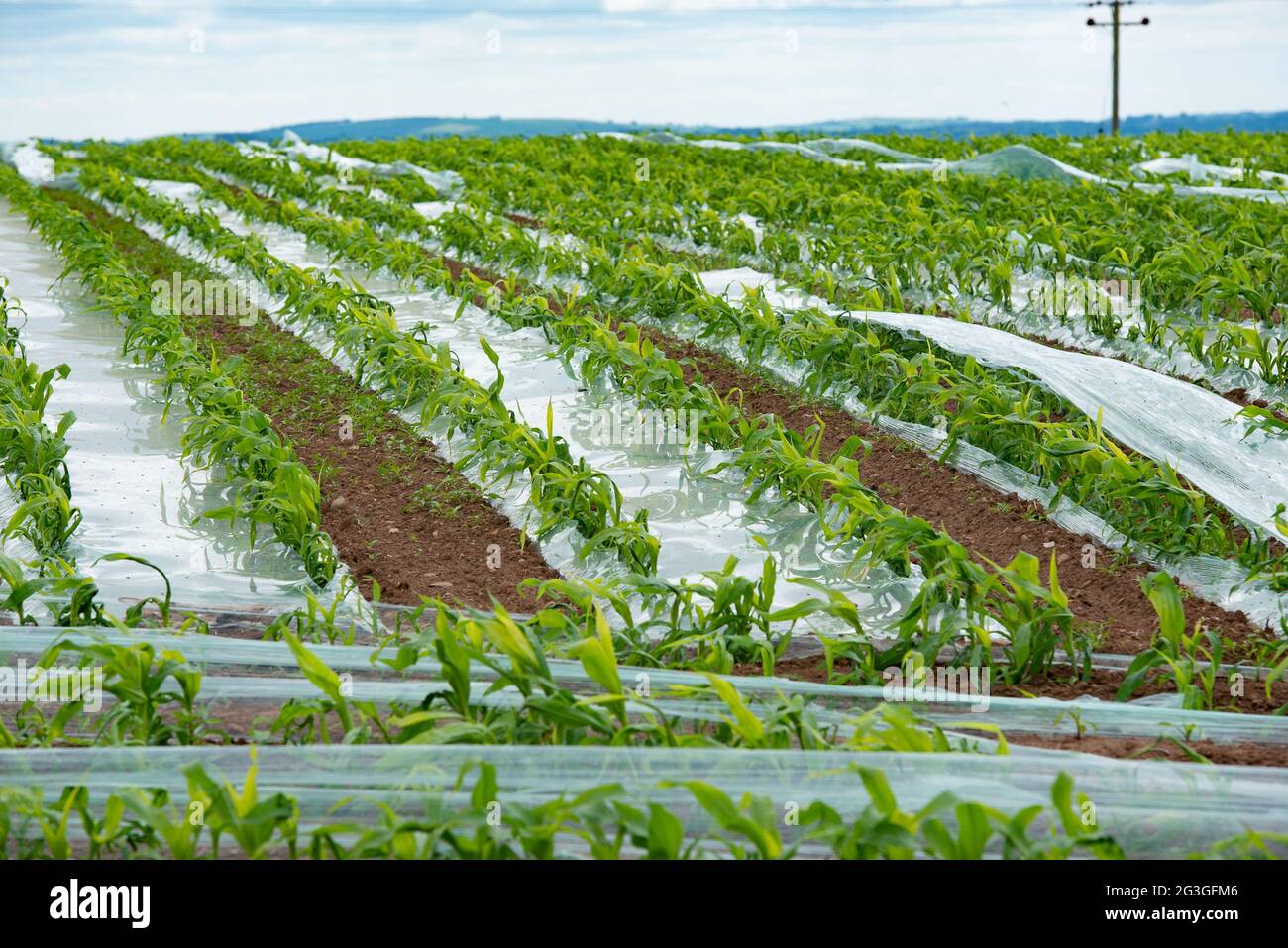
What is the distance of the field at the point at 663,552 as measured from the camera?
2.13 metres

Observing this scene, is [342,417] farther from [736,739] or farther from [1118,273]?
[1118,273]

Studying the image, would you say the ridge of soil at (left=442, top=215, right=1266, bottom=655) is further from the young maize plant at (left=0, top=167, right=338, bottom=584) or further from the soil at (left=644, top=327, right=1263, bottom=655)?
the young maize plant at (left=0, top=167, right=338, bottom=584)

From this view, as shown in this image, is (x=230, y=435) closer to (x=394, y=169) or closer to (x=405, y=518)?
(x=405, y=518)

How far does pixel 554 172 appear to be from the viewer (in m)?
12.7

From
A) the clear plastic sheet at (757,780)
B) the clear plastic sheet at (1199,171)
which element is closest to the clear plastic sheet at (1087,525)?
the clear plastic sheet at (757,780)

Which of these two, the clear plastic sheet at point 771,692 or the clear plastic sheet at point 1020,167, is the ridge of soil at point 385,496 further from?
the clear plastic sheet at point 1020,167

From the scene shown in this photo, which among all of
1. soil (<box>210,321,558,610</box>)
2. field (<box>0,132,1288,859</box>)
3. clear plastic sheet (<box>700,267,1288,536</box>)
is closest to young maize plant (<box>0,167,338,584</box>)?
field (<box>0,132,1288,859</box>)

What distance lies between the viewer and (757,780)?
2.13 metres

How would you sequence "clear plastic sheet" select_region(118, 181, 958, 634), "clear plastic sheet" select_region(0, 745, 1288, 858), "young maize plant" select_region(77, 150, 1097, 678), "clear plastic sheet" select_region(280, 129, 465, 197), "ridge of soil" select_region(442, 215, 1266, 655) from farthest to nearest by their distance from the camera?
"clear plastic sheet" select_region(280, 129, 465, 197), "clear plastic sheet" select_region(118, 181, 958, 634), "ridge of soil" select_region(442, 215, 1266, 655), "young maize plant" select_region(77, 150, 1097, 678), "clear plastic sheet" select_region(0, 745, 1288, 858)

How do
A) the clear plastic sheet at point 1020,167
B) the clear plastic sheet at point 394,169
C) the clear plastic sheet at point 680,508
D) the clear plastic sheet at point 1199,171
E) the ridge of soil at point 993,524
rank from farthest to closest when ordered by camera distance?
the clear plastic sheet at point 394,169, the clear plastic sheet at point 1199,171, the clear plastic sheet at point 1020,167, the clear plastic sheet at point 680,508, the ridge of soil at point 993,524

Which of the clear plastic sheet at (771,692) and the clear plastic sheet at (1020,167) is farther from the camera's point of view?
the clear plastic sheet at (1020,167)

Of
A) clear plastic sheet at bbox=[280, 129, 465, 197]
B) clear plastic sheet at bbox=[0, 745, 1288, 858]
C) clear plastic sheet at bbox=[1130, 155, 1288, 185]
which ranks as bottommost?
clear plastic sheet at bbox=[0, 745, 1288, 858]

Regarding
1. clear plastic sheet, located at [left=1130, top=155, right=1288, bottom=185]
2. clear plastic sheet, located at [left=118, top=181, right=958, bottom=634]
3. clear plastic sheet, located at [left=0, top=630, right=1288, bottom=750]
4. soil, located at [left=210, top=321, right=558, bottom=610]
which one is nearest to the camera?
clear plastic sheet, located at [left=0, top=630, right=1288, bottom=750]

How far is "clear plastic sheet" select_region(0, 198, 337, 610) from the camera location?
3566 millimetres
